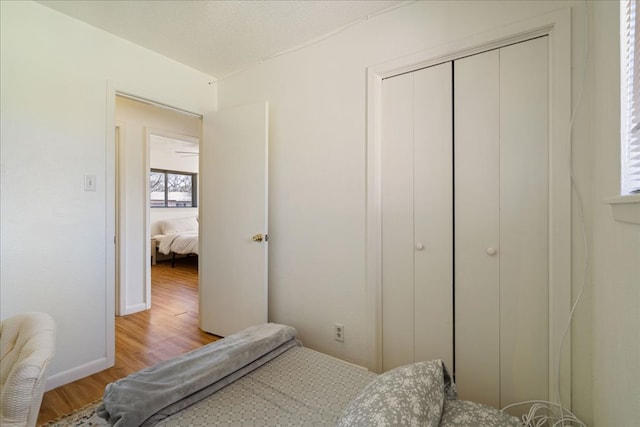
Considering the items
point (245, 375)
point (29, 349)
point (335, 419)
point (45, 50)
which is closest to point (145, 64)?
point (45, 50)

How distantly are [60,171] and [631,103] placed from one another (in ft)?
9.72

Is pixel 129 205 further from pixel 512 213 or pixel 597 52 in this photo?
pixel 597 52

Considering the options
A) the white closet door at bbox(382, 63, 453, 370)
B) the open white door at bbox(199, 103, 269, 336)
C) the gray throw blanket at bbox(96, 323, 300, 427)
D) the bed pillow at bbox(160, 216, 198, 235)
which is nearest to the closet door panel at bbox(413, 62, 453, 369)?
the white closet door at bbox(382, 63, 453, 370)

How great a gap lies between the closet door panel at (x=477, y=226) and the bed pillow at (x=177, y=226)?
6.05 m

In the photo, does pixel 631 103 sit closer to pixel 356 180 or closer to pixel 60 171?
pixel 356 180

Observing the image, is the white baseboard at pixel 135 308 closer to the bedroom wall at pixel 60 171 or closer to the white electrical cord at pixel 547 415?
the bedroom wall at pixel 60 171

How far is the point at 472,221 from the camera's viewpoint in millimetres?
1638

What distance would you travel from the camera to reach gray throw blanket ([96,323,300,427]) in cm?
102

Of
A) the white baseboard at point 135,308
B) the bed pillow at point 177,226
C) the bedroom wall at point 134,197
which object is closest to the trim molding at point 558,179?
the bedroom wall at point 134,197

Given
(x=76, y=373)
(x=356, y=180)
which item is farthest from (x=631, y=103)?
→ (x=76, y=373)

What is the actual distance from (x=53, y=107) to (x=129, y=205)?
5.21ft

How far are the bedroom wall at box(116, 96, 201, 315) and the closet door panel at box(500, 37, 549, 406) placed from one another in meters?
3.05

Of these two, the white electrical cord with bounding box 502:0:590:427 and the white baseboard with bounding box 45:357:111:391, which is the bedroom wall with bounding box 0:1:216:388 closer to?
the white baseboard with bounding box 45:357:111:391

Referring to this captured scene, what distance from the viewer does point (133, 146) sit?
3369mm
